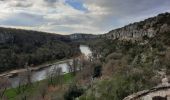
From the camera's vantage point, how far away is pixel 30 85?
385ft

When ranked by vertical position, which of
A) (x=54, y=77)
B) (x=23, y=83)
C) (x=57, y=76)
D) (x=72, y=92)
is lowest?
(x=23, y=83)

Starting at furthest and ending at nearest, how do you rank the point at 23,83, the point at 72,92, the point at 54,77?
the point at 54,77
the point at 23,83
the point at 72,92

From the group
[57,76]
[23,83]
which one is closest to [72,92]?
[23,83]

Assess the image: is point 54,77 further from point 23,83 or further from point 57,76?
point 23,83

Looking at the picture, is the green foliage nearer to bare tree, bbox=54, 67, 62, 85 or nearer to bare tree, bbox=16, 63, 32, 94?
bare tree, bbox=16, 63, 32, 94

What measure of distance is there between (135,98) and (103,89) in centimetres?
2908

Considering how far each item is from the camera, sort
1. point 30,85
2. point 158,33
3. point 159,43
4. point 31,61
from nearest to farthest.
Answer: point 159,43, point 30,85, point 158,33, point 31,61

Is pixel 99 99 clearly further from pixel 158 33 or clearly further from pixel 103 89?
pixel 158 33

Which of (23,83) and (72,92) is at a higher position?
(72,92)

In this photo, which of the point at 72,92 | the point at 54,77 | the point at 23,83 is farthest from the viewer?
the point at 54,77

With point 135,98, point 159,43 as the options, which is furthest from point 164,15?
point 135,98

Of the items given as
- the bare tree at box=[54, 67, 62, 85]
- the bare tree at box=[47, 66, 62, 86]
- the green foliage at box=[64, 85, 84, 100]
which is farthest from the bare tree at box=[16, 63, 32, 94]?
the green foliage at box=[64, 85, 84, 100]

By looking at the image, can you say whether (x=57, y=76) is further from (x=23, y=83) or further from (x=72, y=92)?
(x=72, y=92)

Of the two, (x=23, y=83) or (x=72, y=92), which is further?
(x=23, y=83)
